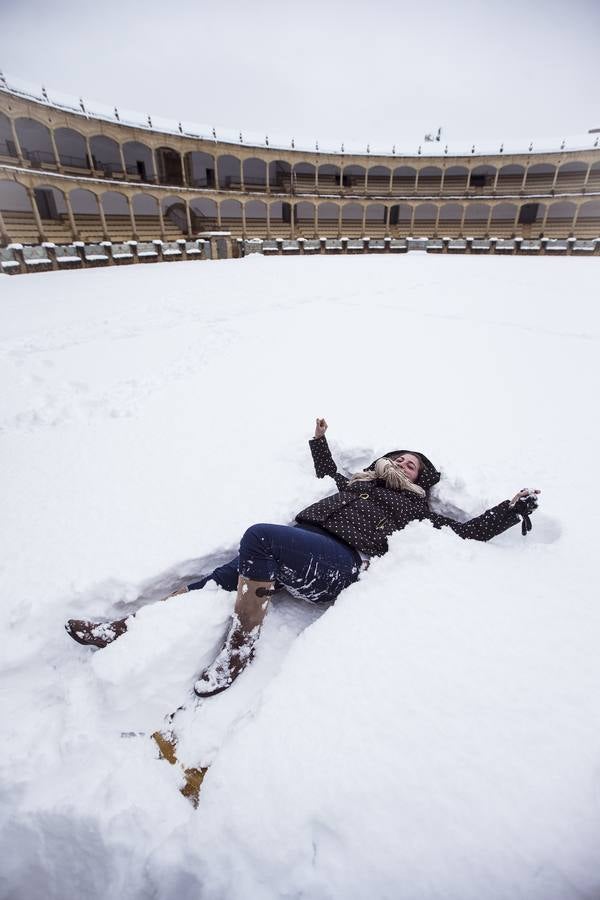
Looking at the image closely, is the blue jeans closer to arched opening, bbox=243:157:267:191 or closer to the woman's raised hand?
the woman's raised hand

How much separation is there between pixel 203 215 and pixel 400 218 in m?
14.8

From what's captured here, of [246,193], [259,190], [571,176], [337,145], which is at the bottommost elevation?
[246,193]

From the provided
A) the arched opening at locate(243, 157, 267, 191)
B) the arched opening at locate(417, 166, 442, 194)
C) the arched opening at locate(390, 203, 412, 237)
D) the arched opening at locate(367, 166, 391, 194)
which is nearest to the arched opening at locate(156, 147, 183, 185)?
the arched opening at locate(243, 157, 267, 191)

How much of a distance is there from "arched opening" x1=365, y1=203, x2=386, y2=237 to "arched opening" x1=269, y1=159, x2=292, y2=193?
6.31 meters

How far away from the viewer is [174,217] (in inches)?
990

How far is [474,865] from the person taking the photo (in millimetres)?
1067

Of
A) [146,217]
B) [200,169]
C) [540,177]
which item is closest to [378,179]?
[540,177]

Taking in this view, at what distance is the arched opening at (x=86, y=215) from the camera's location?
20.8m

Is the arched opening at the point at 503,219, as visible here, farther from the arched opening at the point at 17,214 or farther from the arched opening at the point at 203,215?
the arched opening at the point at 17,214

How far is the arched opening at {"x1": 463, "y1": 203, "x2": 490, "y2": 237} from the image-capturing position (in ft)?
96.2

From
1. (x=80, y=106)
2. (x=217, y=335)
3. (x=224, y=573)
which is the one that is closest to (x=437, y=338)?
(x=217, y=335)

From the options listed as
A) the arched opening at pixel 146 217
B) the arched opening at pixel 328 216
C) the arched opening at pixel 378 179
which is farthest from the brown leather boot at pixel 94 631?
the arched opening at pixel 378 179

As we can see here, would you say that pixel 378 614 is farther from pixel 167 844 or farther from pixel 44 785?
pixel 44 785

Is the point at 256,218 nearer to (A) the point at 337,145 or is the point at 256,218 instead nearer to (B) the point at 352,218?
(B) the point at 352,218
